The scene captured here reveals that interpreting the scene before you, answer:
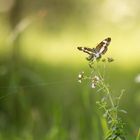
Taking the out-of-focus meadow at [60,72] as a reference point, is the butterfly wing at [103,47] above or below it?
below

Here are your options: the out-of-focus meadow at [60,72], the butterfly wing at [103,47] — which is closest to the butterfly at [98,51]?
the butterfly wing at [103,47]

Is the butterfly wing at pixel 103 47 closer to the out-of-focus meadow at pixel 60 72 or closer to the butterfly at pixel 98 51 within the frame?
the butterfly at pixel 98 51

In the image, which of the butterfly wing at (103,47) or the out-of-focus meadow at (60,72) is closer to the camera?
the butterfly wing at (103,47)

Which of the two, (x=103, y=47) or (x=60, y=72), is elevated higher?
(x=60, y=72)

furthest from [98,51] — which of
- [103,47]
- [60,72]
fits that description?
[60,72]

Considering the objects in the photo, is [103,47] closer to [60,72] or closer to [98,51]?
[98,51]

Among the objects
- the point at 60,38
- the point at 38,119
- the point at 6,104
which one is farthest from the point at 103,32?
the point at 38,119

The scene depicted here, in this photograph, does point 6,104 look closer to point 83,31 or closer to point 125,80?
point 125,80

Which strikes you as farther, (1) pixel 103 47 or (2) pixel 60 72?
(2) pixel 60 72

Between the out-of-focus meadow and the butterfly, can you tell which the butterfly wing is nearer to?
the butterfly
